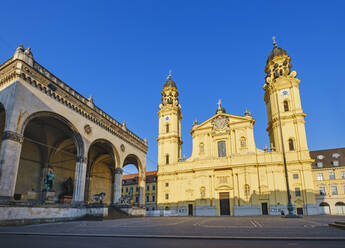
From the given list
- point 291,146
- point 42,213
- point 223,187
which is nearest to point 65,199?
point 42,213

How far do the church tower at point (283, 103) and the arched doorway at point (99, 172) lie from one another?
2740cm

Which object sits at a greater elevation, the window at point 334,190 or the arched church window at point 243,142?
the arched church window at point 243,142

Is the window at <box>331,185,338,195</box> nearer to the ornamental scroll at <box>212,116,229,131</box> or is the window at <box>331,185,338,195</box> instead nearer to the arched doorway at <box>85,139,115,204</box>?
the ornamental scroll at <box>212,116,229,131</box>

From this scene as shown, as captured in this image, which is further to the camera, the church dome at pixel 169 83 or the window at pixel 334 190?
the church dome at pixel 169 83

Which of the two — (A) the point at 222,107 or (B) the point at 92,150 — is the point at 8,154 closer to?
(B) the point at 92,150

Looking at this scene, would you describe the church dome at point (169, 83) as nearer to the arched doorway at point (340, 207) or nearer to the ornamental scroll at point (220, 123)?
the ornamental scroll at point (220, 123)

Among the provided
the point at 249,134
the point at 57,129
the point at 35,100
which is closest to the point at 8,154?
the point at 35,100

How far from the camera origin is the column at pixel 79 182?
21703mm

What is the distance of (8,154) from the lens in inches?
624

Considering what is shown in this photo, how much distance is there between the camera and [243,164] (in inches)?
1467

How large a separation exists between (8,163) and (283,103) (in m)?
38.8

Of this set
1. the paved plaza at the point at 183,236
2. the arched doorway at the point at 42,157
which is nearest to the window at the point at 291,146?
the paved plaza at the point at 183,236

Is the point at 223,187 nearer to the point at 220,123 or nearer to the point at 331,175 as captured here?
the point at 220,123

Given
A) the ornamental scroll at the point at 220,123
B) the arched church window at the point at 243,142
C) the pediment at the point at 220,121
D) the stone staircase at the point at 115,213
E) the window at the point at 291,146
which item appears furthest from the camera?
the ornamental scroll at the point at 220,123
